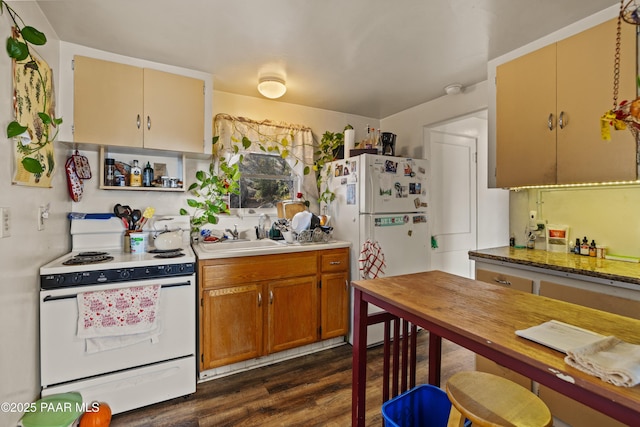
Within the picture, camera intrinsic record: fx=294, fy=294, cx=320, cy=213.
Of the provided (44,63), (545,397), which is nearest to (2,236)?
(44,63)

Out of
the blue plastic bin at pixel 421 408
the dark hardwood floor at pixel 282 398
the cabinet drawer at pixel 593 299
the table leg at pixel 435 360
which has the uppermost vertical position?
the cabinet drawer at pixel 593 299

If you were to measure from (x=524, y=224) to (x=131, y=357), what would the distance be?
290 cm

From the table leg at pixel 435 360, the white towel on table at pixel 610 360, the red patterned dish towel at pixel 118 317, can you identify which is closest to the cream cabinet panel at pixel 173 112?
the red patterned dish towel at pixel 118 317

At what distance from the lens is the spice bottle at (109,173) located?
228 cm

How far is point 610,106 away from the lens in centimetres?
160

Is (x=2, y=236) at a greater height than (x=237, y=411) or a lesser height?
greater

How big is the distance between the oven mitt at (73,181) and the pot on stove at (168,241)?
26.1 inches

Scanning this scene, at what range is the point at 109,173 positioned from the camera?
229cm

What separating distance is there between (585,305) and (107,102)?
3207 millimetres

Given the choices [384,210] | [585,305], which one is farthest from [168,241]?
[585,305]

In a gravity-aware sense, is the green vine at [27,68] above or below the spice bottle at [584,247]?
above

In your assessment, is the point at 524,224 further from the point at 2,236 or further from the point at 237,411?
the point at 2,236

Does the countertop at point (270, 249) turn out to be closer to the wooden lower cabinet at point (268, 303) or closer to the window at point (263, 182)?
the wooden lower cabinet at point (268, 303)

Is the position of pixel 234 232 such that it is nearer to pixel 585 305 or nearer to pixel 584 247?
pixel 585 305
